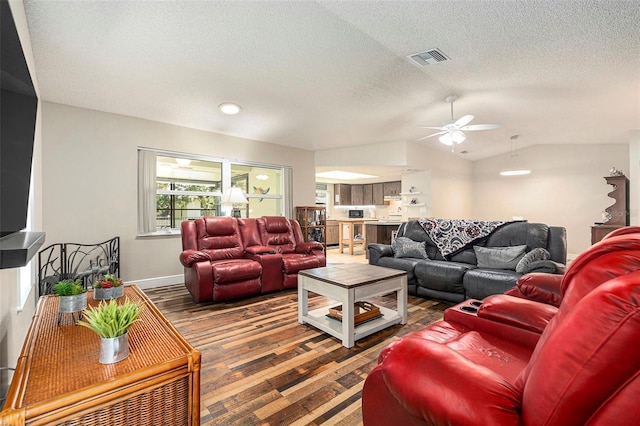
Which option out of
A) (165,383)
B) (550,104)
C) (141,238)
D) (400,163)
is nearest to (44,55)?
(141,238)

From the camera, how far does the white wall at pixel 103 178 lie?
364cm

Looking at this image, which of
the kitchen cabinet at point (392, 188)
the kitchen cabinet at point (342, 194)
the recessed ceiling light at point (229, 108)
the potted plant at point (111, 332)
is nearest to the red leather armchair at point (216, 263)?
the recessed ceiling light at point (229, 108)

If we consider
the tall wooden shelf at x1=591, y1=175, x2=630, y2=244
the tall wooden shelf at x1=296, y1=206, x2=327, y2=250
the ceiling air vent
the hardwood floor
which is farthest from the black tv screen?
the tall wooden shelf at x1=591, y1=175, x2=630, y2=244

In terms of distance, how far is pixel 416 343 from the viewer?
1.03 meters

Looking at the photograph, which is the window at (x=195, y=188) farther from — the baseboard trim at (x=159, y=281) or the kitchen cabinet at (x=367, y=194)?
the kitchen cabinet at (x=367, y=194)

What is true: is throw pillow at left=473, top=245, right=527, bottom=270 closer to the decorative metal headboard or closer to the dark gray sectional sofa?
the dark gray sectional sofa

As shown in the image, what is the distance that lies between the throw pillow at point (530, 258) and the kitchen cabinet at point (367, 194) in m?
6.75

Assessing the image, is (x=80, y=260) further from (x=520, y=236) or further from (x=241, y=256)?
(x=520, y=236)

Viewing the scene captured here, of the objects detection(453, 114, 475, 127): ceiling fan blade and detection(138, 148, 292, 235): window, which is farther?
detection(138, 148, 292, 235): window

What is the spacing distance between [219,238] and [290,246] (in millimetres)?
1137

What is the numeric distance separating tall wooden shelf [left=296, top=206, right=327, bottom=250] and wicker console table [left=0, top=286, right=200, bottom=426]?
470 cm

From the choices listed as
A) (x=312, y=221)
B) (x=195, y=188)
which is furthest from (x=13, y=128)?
(x=312, y=221)

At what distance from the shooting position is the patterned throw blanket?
12.6 ft

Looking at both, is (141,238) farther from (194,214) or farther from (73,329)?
(73,329)
